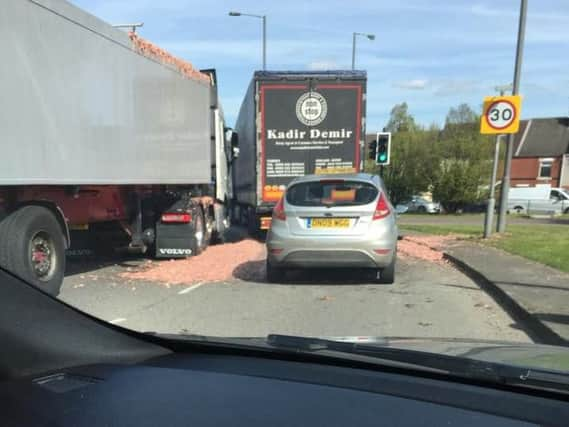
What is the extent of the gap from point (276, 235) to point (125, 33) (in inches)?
152

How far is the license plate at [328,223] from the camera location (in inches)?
307

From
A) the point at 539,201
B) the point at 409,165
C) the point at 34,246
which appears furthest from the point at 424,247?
the point at 539,201

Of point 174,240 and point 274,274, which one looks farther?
point 174,240

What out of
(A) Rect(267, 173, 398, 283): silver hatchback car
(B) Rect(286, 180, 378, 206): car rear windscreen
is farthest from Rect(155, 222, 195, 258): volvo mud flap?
(B) Rect(286, 180, 378, 206): car rear windscreen

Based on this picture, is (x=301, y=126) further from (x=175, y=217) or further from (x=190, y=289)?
(x=190, y=289)

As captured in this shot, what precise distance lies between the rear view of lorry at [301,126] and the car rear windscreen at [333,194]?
635 centimetres

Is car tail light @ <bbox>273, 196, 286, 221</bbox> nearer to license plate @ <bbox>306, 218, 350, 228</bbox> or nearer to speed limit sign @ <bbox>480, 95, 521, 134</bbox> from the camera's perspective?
license plate @ <bbox>306, 218, 350, 228</bbox>

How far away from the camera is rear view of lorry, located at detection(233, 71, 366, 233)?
1437 cm

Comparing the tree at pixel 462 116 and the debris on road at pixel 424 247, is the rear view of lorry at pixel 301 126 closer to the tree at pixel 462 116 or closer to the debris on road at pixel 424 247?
the debris on road at pixel 424 247

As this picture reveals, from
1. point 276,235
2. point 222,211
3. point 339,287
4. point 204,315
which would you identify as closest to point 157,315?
point 204,315

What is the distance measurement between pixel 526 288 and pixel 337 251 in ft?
8.52

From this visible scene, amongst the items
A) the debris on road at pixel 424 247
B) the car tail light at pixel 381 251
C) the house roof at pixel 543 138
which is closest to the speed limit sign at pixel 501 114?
the debris on road at pixel 424 247

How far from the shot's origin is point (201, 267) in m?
10.2

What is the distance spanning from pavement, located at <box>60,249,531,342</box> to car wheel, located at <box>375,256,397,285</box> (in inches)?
5.5
